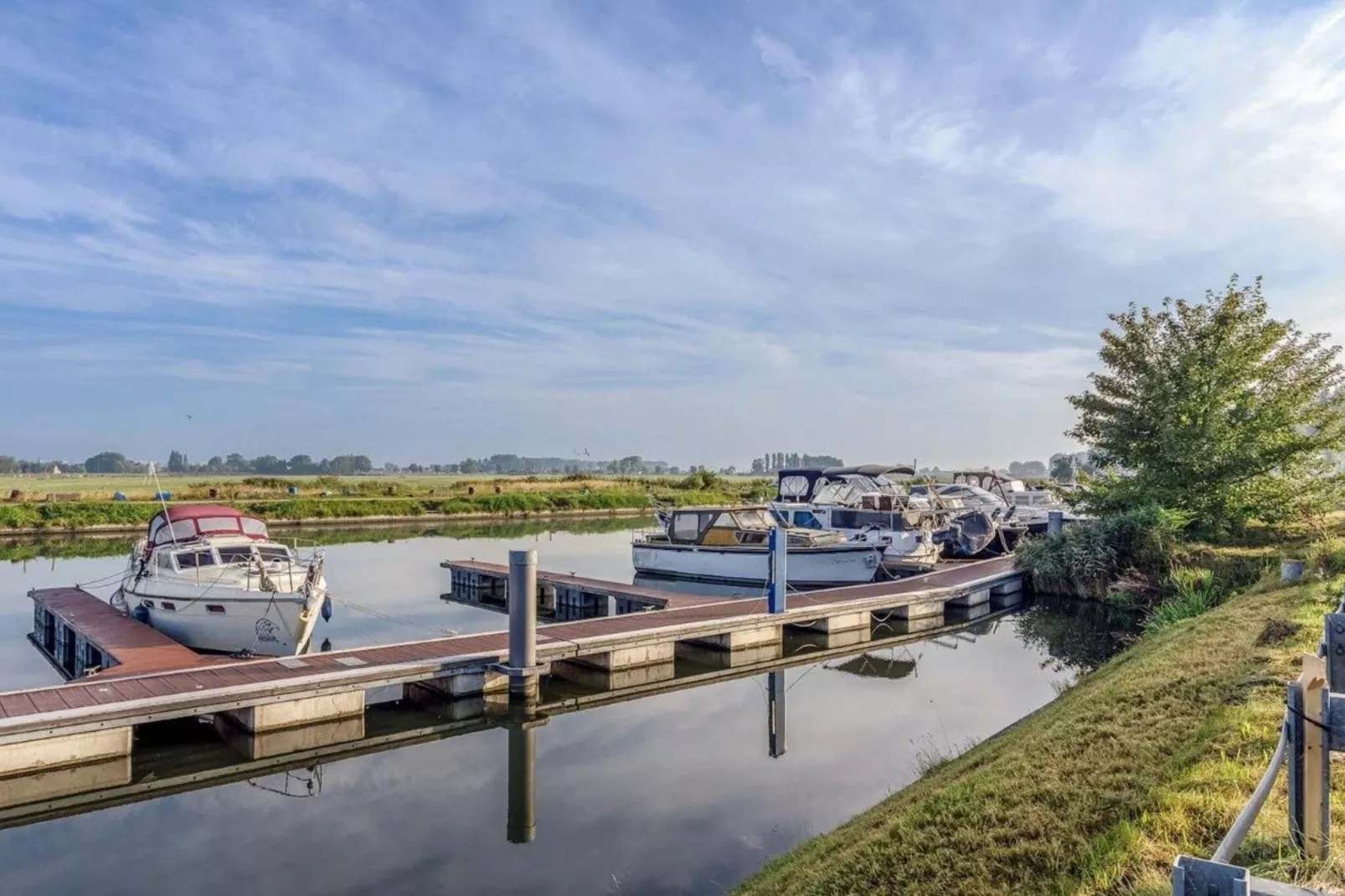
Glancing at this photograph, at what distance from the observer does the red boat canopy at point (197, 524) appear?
16.8 metres

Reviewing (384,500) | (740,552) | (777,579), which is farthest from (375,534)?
(777,579)

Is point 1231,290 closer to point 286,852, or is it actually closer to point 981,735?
point 981,735

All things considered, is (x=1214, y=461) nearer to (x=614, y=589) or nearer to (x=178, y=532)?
(x=614, y=589)

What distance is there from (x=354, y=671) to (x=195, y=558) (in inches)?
238

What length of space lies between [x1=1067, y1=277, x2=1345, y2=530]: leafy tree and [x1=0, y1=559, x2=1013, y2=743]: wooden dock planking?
30.4ft

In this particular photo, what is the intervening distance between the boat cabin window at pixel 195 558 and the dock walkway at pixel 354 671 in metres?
1.71

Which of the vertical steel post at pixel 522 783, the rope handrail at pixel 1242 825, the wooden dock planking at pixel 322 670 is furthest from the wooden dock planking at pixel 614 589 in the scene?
the rope handrail at pixel 1242 825

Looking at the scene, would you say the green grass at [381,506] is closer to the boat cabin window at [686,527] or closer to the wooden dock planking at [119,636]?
the boat cabin window at [686,527]

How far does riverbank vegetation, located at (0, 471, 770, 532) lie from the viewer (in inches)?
1697

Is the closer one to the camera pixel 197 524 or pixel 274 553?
pixel 274 553

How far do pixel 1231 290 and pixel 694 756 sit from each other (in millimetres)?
19594

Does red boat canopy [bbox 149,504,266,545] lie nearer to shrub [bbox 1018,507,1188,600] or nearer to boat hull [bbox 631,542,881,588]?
boat hull [bbox 631,542,881,588]

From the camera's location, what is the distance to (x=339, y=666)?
472 inches

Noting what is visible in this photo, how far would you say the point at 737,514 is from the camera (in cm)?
2442
